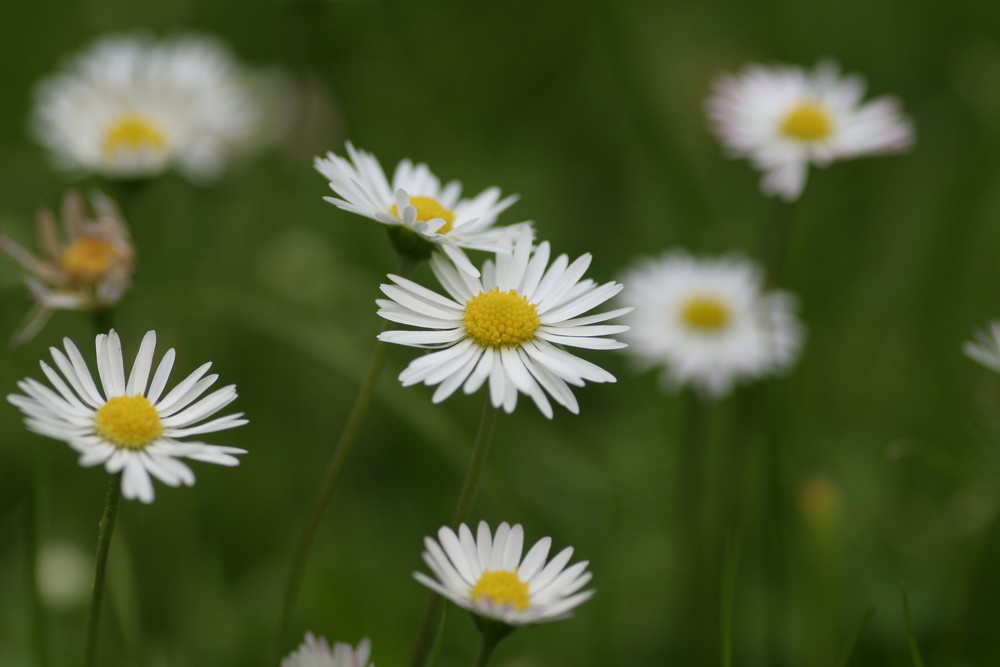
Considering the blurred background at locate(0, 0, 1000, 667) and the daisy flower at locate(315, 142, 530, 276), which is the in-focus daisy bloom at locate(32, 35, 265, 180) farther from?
the daisy flower at locate(315, 142, 530, 276)

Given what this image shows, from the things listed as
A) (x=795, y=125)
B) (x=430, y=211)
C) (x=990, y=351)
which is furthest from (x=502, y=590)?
(x=795, y=125)

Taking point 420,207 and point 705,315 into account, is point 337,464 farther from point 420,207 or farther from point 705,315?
point 705,315

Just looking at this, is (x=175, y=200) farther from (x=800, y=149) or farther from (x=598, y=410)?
(x=800, y=149)

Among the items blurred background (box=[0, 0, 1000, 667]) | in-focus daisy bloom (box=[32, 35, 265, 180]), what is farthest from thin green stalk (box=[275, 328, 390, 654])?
in-focus daisy bloom (box=[32, 35, 265, 180])

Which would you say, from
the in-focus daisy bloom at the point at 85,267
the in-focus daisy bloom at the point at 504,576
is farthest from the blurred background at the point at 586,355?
the in-focus daisy bloom at the point at 504,576

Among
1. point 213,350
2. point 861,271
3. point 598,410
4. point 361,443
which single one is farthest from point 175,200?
point 861,271

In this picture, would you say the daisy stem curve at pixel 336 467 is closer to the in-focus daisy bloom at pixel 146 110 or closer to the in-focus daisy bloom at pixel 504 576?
the in-focus daisy bloom at pixel 504 576
